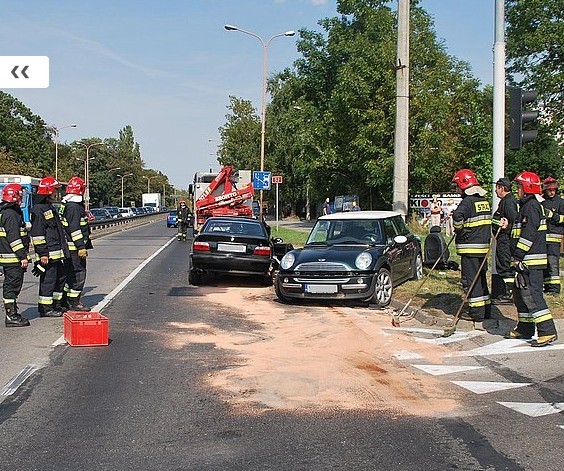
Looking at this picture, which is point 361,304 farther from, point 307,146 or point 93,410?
point 307,146

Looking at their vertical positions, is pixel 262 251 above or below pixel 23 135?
below

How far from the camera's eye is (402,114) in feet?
52.4

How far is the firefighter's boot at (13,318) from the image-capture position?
10180 mm

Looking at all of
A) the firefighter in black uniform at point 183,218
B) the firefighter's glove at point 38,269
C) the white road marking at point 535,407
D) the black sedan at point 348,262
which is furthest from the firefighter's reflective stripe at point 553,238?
the firefighter in black uniform at point 183,218

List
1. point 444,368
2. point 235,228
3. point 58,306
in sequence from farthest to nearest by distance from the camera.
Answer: point 235,228
point 58,306
point 444,368

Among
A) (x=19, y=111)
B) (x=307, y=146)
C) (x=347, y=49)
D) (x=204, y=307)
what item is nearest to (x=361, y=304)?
(x=204, y=307)

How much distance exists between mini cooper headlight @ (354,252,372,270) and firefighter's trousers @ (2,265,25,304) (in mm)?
5095

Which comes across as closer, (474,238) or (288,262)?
(474,238)

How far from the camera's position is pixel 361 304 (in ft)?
41.4

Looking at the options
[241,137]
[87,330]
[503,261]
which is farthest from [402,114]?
[241,137]

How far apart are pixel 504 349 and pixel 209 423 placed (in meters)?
4.31

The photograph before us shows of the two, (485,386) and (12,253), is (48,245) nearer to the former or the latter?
(12,253)

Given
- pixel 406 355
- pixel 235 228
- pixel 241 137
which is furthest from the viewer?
pixel 241 137

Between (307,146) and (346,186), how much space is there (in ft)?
14.7
